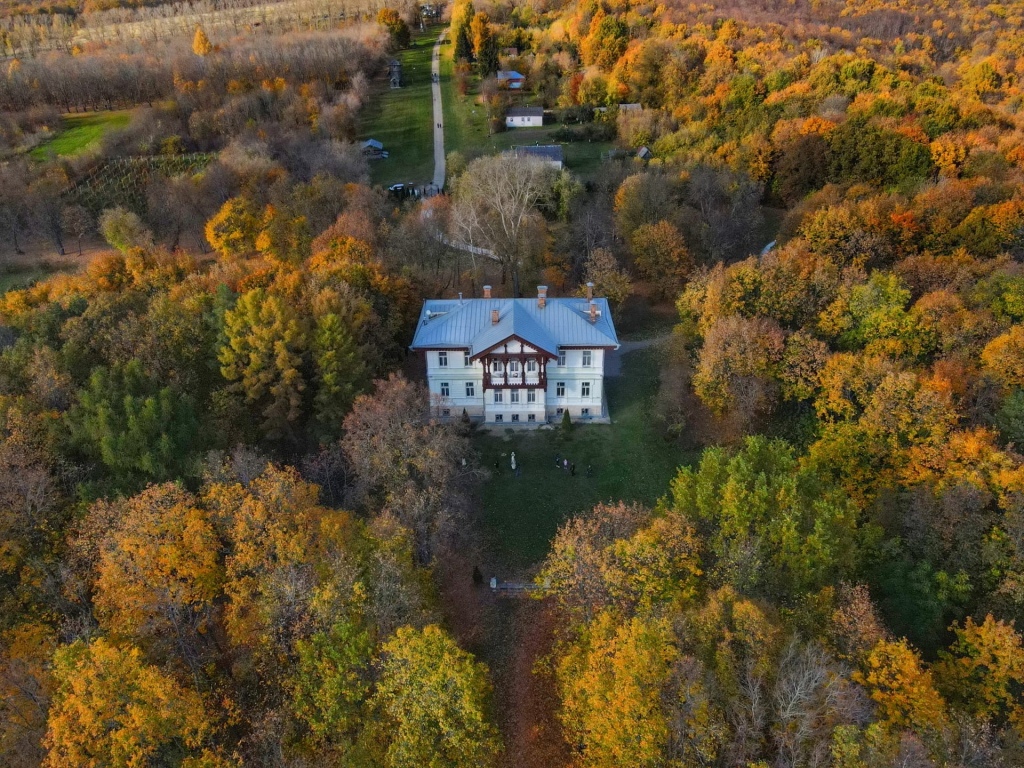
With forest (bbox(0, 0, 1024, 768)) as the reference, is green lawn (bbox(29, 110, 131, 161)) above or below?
above

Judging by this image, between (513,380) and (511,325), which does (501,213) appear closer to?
(511,325)

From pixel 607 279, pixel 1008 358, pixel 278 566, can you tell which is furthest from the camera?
pixel 607 279

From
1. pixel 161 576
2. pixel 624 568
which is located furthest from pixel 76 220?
pixel 624 568

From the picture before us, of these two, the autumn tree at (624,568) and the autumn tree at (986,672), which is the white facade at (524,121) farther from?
the autumn tree at (986,672)

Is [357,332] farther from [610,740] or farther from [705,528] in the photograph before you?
[610,740]

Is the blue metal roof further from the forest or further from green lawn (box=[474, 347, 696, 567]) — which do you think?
green lawn (box=[474, 347, 696, 567])

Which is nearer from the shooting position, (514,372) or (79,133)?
(514,372)

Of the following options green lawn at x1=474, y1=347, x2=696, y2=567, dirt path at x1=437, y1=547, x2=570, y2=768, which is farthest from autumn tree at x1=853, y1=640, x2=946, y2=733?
green lawn at x1=474, y1=347, x2=696, y2=567
